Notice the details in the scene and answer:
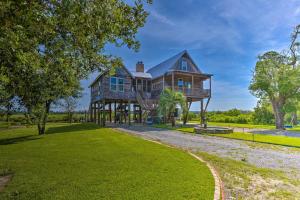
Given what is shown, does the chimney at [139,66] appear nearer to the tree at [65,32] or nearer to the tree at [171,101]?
the tree at [171,101]

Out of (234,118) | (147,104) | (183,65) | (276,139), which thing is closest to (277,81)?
(276,139)

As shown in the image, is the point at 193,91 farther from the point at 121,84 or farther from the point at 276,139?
the point at 276,139

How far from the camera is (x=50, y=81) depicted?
7578mm

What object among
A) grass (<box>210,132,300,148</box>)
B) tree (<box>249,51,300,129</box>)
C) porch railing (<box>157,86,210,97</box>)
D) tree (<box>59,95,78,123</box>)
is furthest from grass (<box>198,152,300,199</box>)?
tree (<box>59,95,78,123</box>)

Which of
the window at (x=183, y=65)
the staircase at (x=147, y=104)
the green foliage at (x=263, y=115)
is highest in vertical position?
the window at (x=183, y=65)

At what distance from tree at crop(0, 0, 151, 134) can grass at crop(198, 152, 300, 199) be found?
4.36 metres

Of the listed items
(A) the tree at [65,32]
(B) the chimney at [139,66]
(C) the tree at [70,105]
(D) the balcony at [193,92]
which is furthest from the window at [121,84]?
(A) the tree at [65,32]

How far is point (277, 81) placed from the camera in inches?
748

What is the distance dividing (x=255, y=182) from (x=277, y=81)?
18585 millimetres

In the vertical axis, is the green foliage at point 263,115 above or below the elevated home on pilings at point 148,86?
below

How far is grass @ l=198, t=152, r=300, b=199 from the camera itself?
3.80m

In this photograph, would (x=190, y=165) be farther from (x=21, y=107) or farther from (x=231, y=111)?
(x=231, y=111)

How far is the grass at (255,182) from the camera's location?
12.5ft

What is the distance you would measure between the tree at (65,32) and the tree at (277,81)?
19119mm
